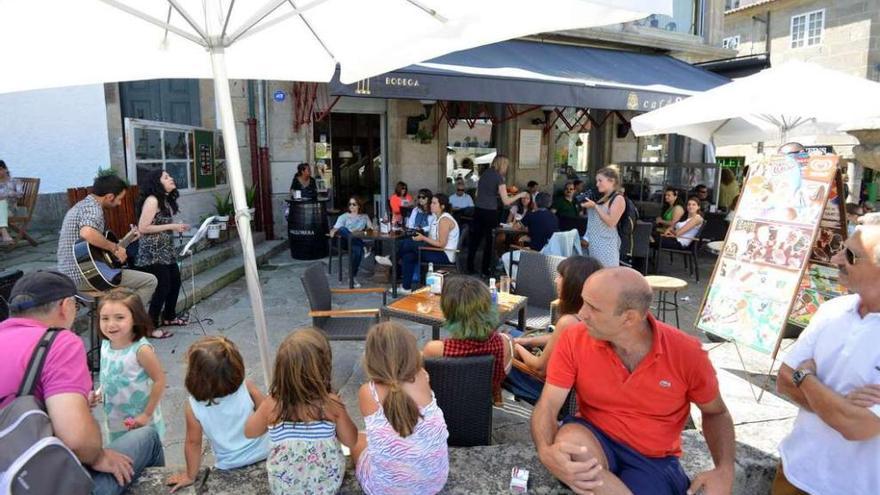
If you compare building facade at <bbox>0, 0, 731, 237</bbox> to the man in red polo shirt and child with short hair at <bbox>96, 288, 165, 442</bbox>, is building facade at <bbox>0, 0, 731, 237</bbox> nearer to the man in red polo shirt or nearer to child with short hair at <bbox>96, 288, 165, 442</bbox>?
child with short hair at <bbox>96, 288, 165, 442</bbox>

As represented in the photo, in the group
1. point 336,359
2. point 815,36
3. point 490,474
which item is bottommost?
point 336,359

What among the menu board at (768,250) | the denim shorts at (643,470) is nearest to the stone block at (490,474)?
the denim shorts at (643,470)

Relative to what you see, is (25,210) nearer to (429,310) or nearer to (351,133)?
(351,133)

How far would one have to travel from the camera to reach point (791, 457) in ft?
6.95

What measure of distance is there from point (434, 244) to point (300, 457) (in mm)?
4245

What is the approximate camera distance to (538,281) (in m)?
4.74

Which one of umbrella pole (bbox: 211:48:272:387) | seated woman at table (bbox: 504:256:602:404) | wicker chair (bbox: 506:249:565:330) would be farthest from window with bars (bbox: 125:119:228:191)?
seated woman at table (bbox: 504:256:602:404)

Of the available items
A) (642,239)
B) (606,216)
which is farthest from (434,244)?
(642,239)

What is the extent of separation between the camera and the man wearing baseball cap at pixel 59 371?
1.69 meters

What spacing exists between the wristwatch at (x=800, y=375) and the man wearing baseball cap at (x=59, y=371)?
2.49 meters

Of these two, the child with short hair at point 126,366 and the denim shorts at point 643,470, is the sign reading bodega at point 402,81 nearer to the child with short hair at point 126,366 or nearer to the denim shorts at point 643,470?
the child with short hair at point 126,366

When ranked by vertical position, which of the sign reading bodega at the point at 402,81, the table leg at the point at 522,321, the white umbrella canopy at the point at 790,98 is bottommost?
the table leg at the point at 522,321

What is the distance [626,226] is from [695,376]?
363 cm

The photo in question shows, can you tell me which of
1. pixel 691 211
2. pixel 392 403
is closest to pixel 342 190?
pixel 691 211
